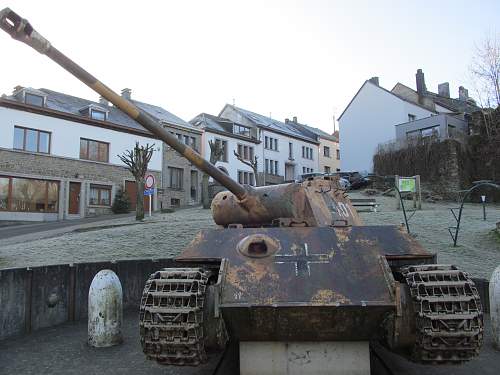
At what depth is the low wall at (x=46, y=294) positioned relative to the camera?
20.1 ft

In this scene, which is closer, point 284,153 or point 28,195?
point 28,195

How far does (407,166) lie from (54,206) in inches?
836

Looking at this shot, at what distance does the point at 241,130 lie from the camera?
4409 cm

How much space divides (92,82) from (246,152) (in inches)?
1522

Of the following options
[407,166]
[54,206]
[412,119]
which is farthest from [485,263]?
[412,119]

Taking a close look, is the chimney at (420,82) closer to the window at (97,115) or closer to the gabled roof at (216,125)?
the gabled roof at (216,125)

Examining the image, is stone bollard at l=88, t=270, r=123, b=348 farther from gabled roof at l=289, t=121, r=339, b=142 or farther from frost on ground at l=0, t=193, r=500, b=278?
gabled roof at l=289, t=121, r=339, b=142

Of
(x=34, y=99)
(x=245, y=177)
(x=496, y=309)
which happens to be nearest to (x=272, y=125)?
(x=245, y=177)

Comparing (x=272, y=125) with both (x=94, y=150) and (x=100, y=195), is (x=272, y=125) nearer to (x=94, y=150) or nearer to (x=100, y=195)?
(x=94, y=150)

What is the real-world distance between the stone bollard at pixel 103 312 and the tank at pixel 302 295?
161cm

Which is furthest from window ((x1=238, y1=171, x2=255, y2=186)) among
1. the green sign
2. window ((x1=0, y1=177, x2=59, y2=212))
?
the green sign

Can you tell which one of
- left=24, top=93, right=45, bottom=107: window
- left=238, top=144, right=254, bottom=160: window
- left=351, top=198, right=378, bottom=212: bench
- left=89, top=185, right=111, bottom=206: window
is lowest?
left=351, top=198, right=378, bottom=212: bench

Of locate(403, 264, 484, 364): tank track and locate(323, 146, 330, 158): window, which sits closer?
locate(403, 264, 484, 364): tank track

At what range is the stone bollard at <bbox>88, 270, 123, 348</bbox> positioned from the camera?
19.2 feet
